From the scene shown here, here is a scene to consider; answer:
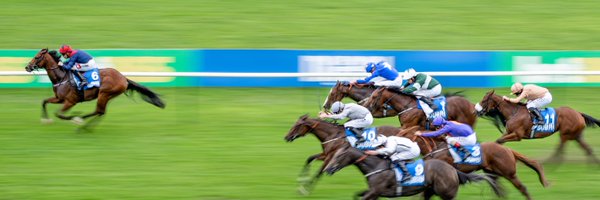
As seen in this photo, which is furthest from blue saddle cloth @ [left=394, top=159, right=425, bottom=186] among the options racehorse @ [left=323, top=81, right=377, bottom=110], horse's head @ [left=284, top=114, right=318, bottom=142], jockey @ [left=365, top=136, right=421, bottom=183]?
racehorse @ [left=323, top=81, right=377, bottom=110]

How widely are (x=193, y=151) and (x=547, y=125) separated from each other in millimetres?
4532

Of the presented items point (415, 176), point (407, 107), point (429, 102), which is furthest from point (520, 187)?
point (407, 107)

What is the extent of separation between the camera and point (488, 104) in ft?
42.3

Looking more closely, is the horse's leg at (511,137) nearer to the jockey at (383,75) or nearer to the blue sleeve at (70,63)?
the jockey at (383,75)

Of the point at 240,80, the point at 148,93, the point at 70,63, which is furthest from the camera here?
the point at 240,80

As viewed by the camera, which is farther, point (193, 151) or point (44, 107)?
point (44, 107)

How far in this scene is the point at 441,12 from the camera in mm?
23172

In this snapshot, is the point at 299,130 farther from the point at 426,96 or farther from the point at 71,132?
the point at 71,132

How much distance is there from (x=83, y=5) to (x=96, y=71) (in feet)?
30.2

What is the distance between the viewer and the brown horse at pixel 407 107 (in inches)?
523

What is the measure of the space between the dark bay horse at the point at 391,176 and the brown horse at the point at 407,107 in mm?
3363

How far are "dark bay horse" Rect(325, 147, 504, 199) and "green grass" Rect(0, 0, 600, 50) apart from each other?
34.8 feet

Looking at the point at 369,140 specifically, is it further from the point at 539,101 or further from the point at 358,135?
the point at 539,101

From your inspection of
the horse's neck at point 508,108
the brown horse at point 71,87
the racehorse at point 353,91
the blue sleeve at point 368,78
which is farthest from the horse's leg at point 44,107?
the horse's neck at point 508,108
